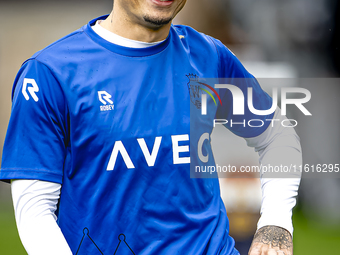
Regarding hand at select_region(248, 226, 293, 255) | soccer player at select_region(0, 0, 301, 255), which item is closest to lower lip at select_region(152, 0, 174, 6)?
soccer player at select_region(0, 0, 301, 255)

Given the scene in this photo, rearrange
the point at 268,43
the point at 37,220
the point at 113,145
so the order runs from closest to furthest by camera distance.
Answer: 1. the point at 37,220
2. the point at 113,145
3. the point at 268,43

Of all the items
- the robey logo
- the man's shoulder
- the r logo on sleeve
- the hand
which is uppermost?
the man's shoulder

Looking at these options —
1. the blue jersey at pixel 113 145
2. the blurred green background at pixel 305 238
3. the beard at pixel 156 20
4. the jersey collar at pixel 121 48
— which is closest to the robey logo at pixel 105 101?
the blue jersey at pixel 113 145

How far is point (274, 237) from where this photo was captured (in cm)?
166

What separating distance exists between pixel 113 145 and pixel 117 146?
0.01 metres

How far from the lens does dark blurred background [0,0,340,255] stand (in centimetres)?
718

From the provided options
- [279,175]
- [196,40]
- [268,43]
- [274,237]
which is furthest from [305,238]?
[196,40]

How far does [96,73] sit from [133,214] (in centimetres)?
50

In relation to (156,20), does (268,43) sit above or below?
above

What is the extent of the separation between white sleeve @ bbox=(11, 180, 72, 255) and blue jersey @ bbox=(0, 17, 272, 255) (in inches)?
1.5

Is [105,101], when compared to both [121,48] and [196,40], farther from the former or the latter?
[196,40]

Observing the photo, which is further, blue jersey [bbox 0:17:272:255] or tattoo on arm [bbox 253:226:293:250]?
tattoo on arm [bbox 253:226:293:250]

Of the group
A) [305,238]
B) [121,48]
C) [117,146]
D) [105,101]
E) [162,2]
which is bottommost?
[305,238]

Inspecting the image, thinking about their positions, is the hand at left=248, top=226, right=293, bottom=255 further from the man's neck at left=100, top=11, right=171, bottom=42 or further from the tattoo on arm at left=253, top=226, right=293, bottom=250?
the man's neck at left=100, top=11, right=171, bottom=42
